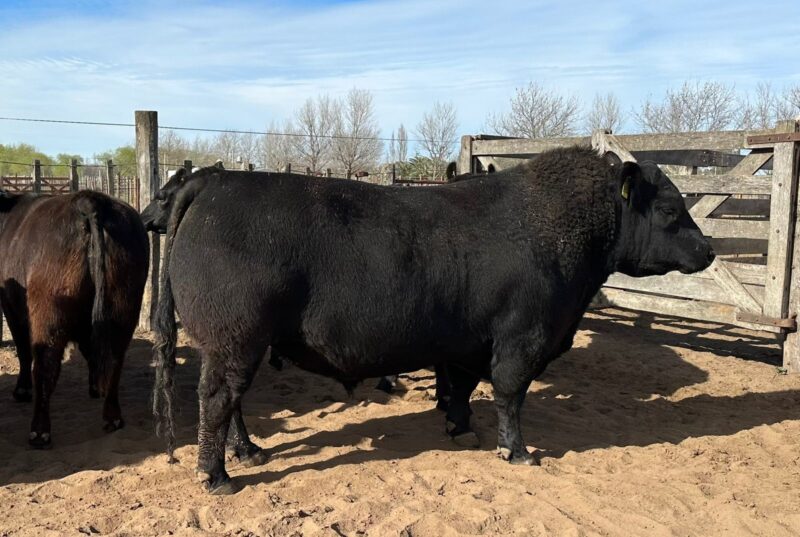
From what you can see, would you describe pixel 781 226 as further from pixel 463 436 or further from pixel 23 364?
pixel 23 364

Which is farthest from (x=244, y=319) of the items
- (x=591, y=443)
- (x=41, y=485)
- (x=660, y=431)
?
(x=660, y=431)

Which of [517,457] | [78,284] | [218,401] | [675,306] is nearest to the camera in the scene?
[218,401]

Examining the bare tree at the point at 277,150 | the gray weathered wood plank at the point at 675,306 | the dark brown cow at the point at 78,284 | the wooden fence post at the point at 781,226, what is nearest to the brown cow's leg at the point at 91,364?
the dark brown cow at the point at 78,284

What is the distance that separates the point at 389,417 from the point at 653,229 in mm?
2687

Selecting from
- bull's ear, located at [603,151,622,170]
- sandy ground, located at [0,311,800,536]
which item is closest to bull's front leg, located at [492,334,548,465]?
sandy ground, located at [0,311,800,536]

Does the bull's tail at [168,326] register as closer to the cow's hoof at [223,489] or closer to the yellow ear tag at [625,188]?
the cow's hoof at [223,489]

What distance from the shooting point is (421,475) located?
4.45 metres

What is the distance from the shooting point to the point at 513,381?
4707 mm

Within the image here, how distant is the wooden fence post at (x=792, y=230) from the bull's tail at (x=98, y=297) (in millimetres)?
6748

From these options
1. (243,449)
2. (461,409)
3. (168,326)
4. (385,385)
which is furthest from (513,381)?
(168,326)

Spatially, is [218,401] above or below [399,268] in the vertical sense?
below

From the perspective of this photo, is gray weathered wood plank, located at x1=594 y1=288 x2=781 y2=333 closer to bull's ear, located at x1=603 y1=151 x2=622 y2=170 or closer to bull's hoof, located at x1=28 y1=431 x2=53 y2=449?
bull's ear, located at x1=603 y1=151 x2=622 y2=170

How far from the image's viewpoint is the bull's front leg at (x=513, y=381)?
15.3ft

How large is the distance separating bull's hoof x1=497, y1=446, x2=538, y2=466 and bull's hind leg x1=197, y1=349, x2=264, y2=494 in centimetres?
189
